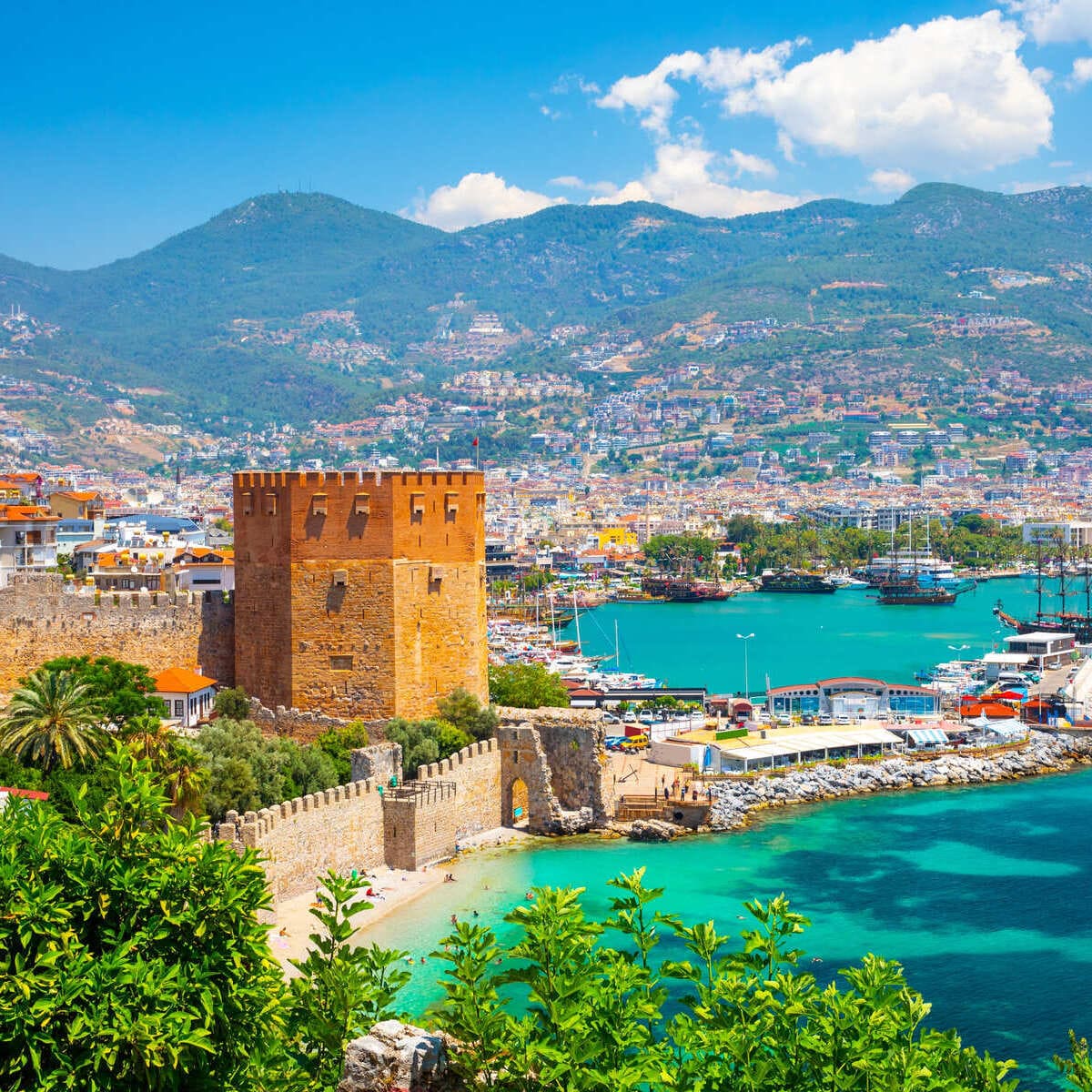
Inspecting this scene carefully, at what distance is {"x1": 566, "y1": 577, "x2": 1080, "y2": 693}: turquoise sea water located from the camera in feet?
193

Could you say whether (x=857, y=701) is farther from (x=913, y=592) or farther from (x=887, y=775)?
(x=913, y=592)

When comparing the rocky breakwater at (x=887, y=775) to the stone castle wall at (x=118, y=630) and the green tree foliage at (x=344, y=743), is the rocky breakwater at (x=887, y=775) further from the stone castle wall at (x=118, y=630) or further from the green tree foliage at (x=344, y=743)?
the stone castle wall at (x=118, y=630)

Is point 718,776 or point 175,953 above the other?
point 175,953

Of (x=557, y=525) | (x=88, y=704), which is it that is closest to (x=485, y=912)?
(x=88, y=704)

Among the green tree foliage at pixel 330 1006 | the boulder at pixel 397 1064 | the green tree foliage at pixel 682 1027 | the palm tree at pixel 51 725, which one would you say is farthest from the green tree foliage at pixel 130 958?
the palm tree at pixel 51 725

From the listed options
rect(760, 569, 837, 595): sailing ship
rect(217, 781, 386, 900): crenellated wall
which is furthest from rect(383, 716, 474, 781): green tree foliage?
rect(760, 569, 837, 595): sailing ship

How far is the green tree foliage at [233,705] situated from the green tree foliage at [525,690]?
16.9 feet

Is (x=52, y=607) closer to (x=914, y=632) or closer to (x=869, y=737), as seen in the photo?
(x=869, y=737)

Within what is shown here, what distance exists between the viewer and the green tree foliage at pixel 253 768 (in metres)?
18.8

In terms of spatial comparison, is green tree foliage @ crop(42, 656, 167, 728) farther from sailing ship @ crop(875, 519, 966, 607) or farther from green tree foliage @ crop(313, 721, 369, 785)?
sailing ship @ crop(875, 519, 966, 607)

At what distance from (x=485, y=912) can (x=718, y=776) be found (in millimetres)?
10866

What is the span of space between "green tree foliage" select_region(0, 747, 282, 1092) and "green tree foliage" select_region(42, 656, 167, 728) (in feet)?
31.9

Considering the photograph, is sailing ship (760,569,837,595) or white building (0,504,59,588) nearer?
white building (0,504,59,588)

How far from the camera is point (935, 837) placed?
87.6 feet
